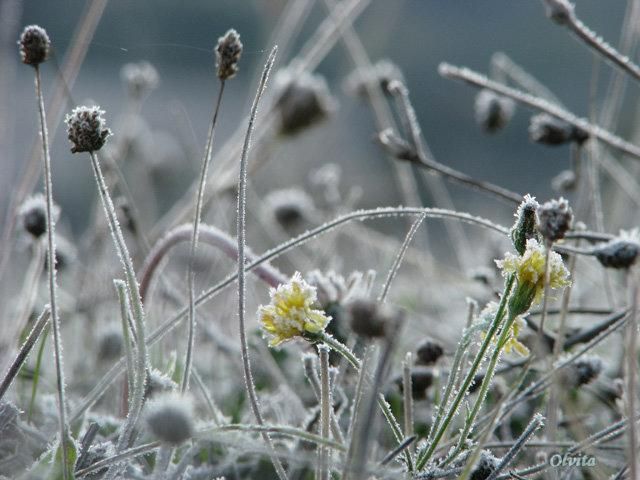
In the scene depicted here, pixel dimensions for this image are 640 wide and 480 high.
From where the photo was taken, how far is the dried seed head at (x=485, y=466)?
0.70m

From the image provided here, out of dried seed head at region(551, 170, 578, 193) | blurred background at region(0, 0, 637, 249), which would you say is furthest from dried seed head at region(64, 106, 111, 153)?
blurred background at region(0, 0, 637, 249)

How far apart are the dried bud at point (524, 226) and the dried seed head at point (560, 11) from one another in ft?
1.28

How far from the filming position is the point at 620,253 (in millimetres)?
721

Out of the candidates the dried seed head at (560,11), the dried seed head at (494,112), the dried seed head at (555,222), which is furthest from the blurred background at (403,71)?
the dried seed head at (555,222)

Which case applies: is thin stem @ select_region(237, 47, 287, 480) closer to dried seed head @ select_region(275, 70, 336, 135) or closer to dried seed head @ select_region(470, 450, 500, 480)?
dried seed head @ select_region(470, 450, 500, 480)

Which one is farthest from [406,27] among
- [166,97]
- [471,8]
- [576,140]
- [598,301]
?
[576,140]

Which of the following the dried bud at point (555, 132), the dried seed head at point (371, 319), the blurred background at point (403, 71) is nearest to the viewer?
the dried seed head at point (371, 319)

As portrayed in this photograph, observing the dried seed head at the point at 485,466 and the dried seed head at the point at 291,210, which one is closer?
the dried seed head at the point at 485,466

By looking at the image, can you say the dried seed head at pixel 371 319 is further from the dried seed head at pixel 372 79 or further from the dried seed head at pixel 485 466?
the dried seed head at pixel 372 79

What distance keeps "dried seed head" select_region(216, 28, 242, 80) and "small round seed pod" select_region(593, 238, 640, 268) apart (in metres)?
0.36

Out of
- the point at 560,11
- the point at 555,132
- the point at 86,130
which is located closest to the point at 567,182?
the point at 555,132

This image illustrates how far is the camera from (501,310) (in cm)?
68

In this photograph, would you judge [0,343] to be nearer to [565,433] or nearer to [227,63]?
[227,63]

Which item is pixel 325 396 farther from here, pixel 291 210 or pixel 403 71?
pixel 403 71
